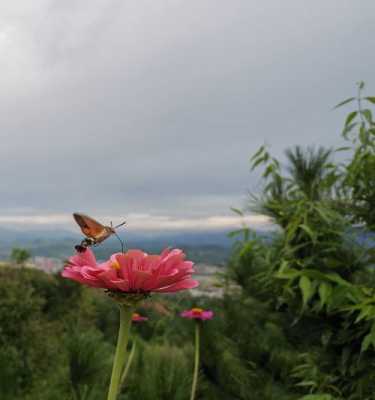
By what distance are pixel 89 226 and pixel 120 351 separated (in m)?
0.15

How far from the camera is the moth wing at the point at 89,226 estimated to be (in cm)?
50

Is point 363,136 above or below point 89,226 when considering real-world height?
above

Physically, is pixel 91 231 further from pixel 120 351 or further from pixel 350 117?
pixel 350 117

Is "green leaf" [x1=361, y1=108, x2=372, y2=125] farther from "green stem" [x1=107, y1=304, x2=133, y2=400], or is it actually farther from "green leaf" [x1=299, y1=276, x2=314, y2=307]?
"green stem" [x1=107, y1=304, x2=133, y2=400]

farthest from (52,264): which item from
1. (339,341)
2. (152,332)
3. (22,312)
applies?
(339,341)

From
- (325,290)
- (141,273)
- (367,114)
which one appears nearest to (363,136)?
(367,114)

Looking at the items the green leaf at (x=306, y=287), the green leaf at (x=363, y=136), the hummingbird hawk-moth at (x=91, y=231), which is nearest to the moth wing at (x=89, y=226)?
the hummingbird hawk-moth at (x=91, y=231)

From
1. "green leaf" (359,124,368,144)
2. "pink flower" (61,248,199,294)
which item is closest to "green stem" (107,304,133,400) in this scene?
"pink flower" (61,248,199,294)

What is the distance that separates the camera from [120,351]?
510 millimetres

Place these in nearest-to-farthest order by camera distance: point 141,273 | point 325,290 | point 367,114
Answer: point 141,273 < point 325,290 < point 367,114

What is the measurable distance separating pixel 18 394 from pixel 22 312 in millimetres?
1157

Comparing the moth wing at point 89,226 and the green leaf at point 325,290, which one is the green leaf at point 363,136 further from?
the moth wing at point 89,226

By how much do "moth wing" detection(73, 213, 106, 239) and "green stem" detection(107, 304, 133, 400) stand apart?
94 millimetres

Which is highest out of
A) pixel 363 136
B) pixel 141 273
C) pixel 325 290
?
pixel 363 136
